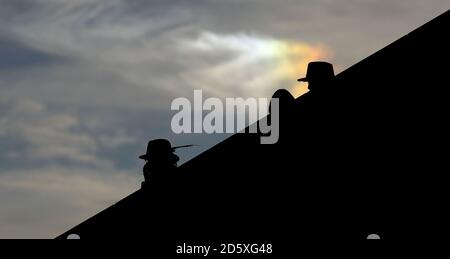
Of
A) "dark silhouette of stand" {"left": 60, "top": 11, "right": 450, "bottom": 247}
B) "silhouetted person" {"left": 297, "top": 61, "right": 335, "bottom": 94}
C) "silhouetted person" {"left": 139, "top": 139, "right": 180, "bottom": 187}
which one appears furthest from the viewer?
"silhouetted person" {"left": 139, "top": 139, "right": 180, "bottom": 187}

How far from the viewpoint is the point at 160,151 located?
13.7 metres

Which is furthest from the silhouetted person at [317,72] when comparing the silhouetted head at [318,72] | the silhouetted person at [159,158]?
the silhouetted person at [159,158]

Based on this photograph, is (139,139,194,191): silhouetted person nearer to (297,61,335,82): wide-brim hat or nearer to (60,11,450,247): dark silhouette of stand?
(297,61,335,82): wide-brim hat

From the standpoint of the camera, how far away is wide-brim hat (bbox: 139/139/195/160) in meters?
13.7

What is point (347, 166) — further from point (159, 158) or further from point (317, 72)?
point (159, 158)

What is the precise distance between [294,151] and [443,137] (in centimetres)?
154

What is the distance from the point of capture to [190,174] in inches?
375

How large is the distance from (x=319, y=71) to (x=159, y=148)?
424 centimetres

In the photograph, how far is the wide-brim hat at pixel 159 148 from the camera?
13.7 m

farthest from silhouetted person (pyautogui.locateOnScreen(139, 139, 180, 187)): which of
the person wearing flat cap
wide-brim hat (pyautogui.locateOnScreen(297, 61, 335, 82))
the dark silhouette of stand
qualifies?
the dark silhouette of stand

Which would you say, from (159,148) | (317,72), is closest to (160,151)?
(159,148)

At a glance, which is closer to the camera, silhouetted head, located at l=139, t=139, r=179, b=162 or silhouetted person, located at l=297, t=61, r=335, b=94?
silhouetted person, located at l=297, t=61, r=335, b=94

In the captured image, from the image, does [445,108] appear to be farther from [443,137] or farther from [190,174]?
[190,174]
